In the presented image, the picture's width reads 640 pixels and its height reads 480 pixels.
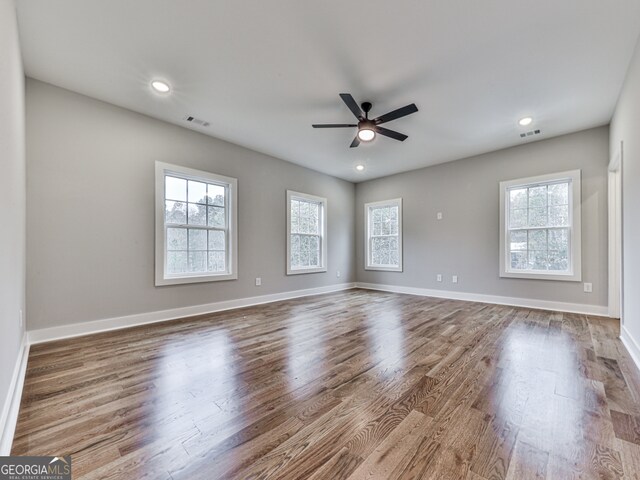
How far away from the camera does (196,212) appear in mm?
4215

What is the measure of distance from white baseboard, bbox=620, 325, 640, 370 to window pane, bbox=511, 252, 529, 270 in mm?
1821

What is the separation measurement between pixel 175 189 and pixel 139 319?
180 centimetres

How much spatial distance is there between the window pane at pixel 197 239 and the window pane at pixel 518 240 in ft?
16.5

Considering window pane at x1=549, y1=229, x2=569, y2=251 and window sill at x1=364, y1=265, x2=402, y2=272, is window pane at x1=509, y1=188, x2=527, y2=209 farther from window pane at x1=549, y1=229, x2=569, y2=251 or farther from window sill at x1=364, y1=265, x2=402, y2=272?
window sill at x1=364, y1=265, x2=402, y2=272

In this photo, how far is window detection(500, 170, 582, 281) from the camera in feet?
13.8

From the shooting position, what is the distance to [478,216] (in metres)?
5.13

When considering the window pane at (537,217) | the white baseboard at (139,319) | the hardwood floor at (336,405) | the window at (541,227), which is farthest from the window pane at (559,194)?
the white baseboard at (139,319)

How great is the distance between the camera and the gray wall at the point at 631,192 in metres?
2.42

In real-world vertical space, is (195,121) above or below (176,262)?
above

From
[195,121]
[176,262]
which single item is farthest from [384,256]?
[195,121]

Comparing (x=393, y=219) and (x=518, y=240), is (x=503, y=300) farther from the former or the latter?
(x=393, y=219)

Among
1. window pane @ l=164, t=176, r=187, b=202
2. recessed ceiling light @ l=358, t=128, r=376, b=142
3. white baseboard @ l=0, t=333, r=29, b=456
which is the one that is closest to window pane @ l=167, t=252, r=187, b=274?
window pane @ l=164, t=176, r=187, b=202

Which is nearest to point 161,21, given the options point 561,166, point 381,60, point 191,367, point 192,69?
point 192,69

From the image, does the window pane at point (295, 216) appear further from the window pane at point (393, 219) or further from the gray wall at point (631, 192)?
the gray wall at point (631, 192)
